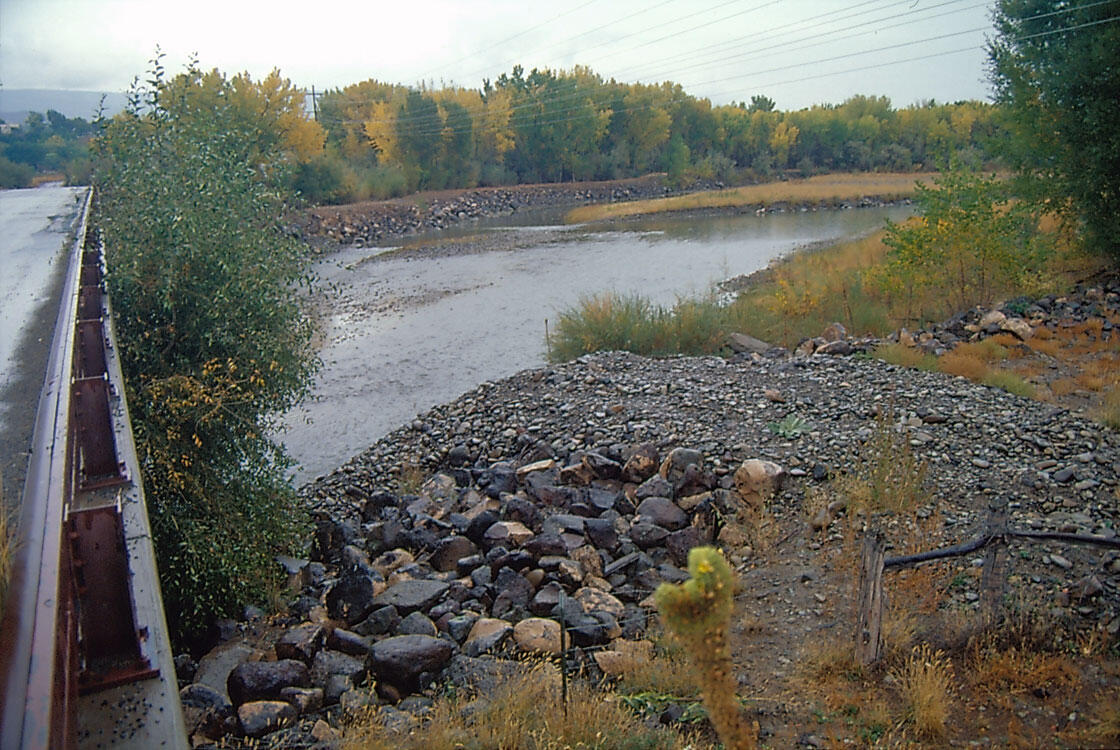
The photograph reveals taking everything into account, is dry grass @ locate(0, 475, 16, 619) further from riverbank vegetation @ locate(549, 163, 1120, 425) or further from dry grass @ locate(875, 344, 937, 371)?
riverbank vegetation @ locate(549, 163, 1120, 425)

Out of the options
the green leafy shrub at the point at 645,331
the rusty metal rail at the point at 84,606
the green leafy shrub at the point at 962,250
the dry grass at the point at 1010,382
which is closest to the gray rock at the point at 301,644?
the rusty metal rail at the point at 84,606

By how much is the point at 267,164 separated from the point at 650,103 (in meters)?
79.1

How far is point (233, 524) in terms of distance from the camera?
726cm

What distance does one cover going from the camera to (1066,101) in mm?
15758

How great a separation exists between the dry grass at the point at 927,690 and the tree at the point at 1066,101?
1410cm

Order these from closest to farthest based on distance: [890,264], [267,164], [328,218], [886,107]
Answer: [267,164]
[890,264]
[328,218]
[886,107]

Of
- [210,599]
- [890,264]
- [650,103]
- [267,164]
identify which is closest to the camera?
[210,599]

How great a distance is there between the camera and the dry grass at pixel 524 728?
394 centimetres

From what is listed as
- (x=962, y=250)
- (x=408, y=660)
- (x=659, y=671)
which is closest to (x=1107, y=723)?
(x=659, y=671)

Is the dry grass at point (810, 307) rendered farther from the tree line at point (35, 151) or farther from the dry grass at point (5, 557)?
the tree line at point (35, 151)

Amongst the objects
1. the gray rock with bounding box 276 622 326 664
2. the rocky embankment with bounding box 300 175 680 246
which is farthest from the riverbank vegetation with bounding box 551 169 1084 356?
the rocky embankment with bounding box 300 175 680 246

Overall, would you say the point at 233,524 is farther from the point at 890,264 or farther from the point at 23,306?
the point at 890,264

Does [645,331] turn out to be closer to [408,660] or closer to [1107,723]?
[408,660]

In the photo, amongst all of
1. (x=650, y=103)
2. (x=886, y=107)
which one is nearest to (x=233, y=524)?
(x=650, y=103)
